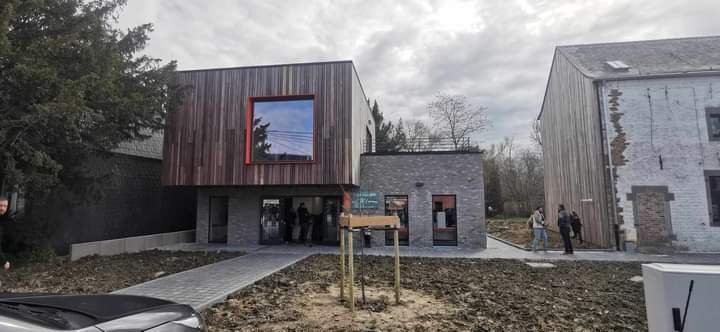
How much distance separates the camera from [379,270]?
877cm

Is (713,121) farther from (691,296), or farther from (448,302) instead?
(691,296)

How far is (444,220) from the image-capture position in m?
13.8

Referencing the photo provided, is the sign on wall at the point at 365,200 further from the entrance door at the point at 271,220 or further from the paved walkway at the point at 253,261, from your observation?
the entrance door at the point at 271,220

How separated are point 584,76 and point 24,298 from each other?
664 inches

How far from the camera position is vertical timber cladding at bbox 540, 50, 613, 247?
45.0 ft

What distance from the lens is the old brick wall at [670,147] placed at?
12562mm

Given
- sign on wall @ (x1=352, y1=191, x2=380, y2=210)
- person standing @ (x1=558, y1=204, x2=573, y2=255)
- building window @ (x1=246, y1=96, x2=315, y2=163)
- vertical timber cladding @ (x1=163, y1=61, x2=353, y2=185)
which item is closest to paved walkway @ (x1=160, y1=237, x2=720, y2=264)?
person standing @ (x1=558, y1=204, x2=573, y2=255)

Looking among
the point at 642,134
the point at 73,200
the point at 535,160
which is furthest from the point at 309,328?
the point at 535,160

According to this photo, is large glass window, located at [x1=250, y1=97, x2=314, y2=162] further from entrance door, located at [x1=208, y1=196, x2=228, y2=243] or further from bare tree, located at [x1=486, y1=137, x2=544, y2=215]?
bare tree, located at [x1=486, y1=137, x2=544, y2=215]

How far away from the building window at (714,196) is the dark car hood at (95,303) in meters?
16.8

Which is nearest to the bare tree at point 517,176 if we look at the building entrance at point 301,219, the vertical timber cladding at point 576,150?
the vertical timber cladding at point 576,150

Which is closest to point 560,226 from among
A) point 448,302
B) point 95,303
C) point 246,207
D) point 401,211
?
point 401,211

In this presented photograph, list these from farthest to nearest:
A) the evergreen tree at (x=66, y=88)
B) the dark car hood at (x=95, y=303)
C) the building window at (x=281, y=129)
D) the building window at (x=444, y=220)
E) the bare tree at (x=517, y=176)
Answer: the bare tree at (x=517, y=176)
the building window at (x=444, y=220)
the building window at (x=281, y=129)
the evergreen tree at (x=66, y=88)
the dark car hood at (x=95, y=303)

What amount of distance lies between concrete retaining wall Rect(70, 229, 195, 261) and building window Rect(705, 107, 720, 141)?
65.8 feet
